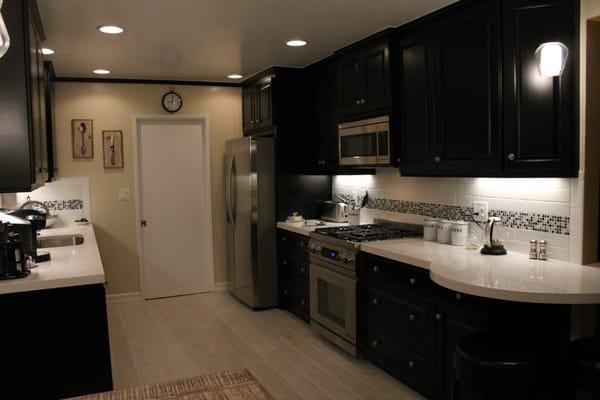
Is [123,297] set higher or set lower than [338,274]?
lower

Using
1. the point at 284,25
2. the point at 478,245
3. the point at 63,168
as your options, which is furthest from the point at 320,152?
the point at 63,168

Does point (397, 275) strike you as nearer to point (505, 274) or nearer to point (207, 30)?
point (505, 274)

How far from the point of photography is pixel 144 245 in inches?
232

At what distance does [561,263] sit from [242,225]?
3.38 meters

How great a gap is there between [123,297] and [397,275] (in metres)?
3.65

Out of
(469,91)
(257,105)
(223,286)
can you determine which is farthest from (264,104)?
(469,91)

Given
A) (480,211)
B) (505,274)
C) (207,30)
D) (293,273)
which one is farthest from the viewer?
(293,273)

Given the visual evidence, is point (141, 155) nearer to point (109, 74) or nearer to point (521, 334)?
point (109, 74)

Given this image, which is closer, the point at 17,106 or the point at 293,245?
the point at 17,106

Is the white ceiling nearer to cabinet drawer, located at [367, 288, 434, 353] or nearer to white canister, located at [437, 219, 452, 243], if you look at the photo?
white canister, located at [437, 219, 452, 243]

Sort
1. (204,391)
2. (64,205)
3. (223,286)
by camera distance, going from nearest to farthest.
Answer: (204,391)
(64,205)
(223,286)

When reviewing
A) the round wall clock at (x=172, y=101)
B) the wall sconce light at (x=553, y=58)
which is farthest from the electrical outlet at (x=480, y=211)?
the round wall clock at (x=172, y=101)

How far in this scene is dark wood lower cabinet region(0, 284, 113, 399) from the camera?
260 centimetres

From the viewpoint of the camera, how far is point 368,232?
163 inches
